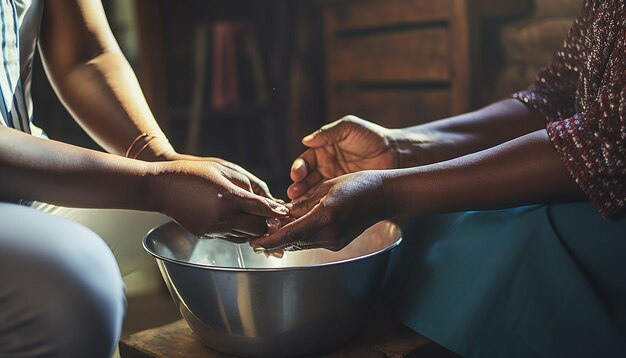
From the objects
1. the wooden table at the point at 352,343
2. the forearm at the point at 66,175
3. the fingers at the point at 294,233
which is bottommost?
the wooden table at the point at 352,343

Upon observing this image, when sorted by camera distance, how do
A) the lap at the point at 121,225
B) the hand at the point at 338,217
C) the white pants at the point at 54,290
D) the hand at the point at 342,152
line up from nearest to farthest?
the white pants at the point at 54,290
the hand at the point at 338,217
the lap at the point at 121,225
the hand at the point at 342,152

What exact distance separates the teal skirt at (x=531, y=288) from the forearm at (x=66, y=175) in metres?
0.42

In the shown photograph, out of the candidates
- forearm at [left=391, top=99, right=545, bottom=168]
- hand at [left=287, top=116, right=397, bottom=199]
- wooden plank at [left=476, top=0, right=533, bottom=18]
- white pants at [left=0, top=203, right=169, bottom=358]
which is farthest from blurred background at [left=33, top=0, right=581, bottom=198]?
white pants at [left=0, top=203, right=169, bottom=358]

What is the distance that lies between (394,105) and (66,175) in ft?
5.27

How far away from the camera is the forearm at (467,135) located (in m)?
1.17

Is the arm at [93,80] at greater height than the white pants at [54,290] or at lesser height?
greater

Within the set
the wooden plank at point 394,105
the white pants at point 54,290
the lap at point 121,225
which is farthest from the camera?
the wooden plank at point 394,105

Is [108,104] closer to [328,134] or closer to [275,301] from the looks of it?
[328,134]

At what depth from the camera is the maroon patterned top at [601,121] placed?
0.82 m

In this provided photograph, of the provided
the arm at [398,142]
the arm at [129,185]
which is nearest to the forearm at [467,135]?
the arm at [398,142]

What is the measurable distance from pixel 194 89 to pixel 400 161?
66.3 inches

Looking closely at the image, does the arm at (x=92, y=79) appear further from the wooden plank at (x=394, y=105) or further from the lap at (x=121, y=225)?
the wooden plank at (x=394, y=105)

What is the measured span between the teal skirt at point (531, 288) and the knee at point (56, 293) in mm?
449

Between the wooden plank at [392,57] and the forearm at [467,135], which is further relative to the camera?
the wooden plank at [392,57]
